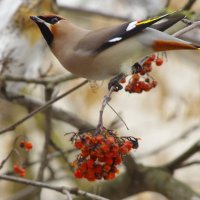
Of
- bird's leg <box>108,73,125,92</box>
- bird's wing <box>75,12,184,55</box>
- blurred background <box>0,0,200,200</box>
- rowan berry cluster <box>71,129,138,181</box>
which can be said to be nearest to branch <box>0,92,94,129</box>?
blurred background <box>0,0,200,200</box>

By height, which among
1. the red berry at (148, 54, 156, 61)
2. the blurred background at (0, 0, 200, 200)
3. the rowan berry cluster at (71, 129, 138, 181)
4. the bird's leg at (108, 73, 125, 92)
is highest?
the bird's leg at (108, 73, 125, 92)

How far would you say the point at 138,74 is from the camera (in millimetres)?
3188

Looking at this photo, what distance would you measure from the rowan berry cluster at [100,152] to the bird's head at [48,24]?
0.74 metres

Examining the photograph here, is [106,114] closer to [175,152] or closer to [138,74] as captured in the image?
[175,152]

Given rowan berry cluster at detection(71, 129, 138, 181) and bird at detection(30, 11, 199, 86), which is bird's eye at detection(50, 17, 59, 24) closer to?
bird at detection(30, 11, 199, 86)

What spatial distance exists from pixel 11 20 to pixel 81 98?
2583 millimetres

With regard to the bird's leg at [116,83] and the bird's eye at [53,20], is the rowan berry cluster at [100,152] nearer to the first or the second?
the bird's leg at [116,83]

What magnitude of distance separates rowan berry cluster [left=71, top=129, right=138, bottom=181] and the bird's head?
2.41 ft

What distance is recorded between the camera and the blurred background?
4.04 metres

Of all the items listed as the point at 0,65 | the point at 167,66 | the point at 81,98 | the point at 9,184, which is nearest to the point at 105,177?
the point at 0,65

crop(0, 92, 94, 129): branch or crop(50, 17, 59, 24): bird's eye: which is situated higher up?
crop(50, 17, 59, 24): bird's eye

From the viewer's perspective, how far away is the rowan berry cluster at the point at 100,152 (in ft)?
8.57

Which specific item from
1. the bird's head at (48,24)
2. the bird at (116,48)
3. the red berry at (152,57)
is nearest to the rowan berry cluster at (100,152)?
the bird at (116,48)

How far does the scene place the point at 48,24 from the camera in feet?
10.7
